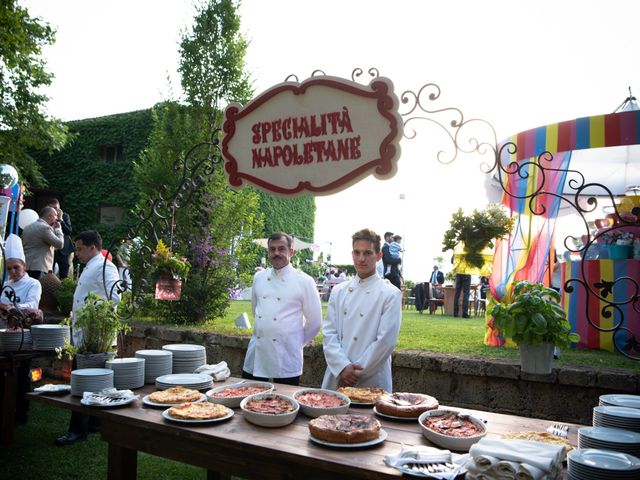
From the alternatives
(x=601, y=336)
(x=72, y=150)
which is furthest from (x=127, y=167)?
(x=601, y=336)

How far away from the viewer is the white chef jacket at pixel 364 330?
3.22 m

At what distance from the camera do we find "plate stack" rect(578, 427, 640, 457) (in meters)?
1.70

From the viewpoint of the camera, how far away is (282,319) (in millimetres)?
4047

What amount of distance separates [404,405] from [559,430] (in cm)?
67

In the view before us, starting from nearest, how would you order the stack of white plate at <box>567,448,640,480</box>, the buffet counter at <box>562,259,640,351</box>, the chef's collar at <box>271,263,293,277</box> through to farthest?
1. the stack of white plate at <box>567,448,640,480</box>
2. the chef's collar at <box>271,263,293,277</box>
3. the buffet counter at <box>562,259,640,351</box>

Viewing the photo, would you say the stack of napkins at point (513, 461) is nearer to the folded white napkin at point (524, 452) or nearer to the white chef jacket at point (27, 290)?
the folded white napkin at point (524, 452)

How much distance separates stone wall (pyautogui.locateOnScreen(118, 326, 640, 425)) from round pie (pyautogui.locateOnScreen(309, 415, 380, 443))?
2.17 meters

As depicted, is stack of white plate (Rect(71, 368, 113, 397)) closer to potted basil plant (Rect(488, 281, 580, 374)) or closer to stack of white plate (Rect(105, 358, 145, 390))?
stack of white plate (Rect(105, 358, 145, 390))

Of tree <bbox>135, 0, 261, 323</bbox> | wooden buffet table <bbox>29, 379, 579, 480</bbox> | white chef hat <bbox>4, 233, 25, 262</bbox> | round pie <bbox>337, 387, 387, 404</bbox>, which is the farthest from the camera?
tree <bbox>135, 0, 261, 323</bbox>

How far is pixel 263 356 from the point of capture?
4.05 meters

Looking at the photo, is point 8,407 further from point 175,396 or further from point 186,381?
point 175,396

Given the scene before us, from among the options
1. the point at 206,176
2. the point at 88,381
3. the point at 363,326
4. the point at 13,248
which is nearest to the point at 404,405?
the point at 363,326

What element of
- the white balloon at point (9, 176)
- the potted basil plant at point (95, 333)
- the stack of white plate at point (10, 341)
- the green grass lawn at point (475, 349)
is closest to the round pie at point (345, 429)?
the potted basil plant at point (95, 333)

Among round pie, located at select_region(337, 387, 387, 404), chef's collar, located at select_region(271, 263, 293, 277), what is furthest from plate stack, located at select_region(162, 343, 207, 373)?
chef's collar, located at select_region(271, 263, 293, 277)
